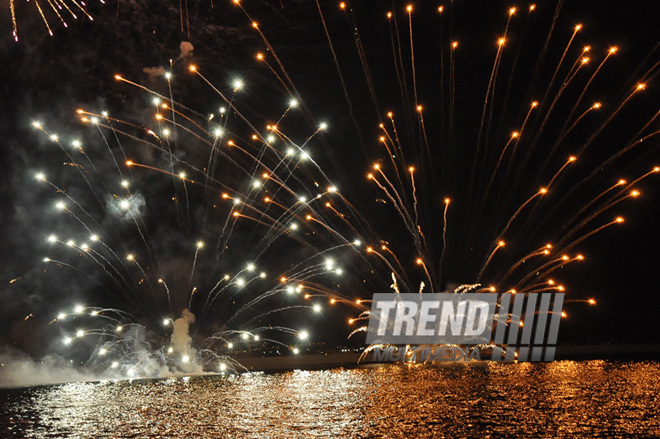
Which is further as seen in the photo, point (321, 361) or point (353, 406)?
point (321, 361)

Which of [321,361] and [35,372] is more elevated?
[321,361]

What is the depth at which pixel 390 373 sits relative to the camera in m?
19.2

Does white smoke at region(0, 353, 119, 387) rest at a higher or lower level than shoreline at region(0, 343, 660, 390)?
lower

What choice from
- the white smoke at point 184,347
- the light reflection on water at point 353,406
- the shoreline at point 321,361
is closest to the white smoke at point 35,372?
the shoreline at point 321,361

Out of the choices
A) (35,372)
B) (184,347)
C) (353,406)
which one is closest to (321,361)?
(184,347)

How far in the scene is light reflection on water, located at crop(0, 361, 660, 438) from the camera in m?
9.70

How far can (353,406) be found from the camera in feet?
39.6

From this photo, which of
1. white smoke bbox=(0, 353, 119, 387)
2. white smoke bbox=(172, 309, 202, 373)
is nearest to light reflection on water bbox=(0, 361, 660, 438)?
white smoke bbox=(0, 353, 119, 387)

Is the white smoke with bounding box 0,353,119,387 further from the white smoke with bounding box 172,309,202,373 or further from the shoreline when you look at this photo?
the white smoke with bounding box 172,309,202,373

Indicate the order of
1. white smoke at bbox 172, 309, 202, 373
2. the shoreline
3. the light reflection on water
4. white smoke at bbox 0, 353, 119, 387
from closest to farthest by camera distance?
the light reflection on water
white smoke at bbox 0, 353, 119, 387
the shoreline
white smoke at bbox 172, 309, 202, 373

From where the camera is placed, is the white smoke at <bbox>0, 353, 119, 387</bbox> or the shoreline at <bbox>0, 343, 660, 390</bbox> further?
the shoreline at <bbox>0, 343, 660, 390</bbox>

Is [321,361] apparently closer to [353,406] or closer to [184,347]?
[184,347]

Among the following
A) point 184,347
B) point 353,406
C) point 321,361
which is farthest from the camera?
point 321,361

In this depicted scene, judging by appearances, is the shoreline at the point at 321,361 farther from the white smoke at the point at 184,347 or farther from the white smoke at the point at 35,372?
the white smoke at the point at 184,347
